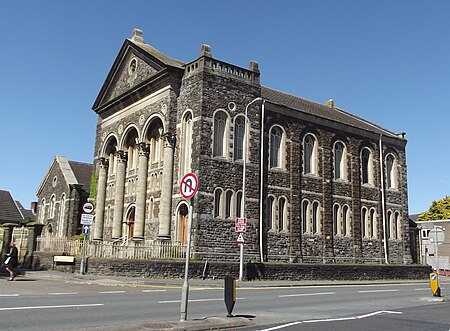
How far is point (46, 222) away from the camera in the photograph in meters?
43.9

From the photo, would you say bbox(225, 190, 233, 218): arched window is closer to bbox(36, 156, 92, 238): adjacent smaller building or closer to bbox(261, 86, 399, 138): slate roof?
bbox(261, 86, 399, 138): slate roof

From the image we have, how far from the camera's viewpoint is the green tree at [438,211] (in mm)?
67062

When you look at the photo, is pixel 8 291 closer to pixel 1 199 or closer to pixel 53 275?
pixel 53 275

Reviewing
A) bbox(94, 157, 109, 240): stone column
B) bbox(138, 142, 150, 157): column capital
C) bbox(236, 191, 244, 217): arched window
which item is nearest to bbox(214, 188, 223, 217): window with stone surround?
bbox(236, 191, 244, 217): arched window

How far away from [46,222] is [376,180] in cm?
2946

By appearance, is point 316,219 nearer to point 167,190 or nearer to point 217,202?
point 217,202

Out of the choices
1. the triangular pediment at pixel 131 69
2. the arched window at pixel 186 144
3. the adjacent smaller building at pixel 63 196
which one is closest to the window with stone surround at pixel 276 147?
the arched window at pixel 186 144

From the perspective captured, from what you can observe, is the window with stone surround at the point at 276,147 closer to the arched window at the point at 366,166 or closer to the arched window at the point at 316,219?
the arched window at the point at 316,219

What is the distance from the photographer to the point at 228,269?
80.2 feet

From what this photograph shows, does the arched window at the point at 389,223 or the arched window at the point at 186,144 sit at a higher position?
the arched window at the point at 186,144

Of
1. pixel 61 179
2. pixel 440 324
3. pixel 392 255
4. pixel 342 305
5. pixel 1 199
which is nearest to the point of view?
pixel 440 324

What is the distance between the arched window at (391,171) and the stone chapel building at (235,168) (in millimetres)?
83

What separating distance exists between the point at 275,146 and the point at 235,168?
471 centimetres

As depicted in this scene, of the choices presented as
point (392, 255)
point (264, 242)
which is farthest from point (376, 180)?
point (264, 242)
